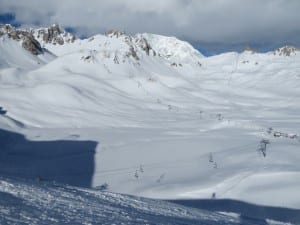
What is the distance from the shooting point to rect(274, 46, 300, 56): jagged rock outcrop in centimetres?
13025

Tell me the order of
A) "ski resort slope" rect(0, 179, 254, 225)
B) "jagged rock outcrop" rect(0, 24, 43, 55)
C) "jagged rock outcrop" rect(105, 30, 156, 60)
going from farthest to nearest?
"jagged rock outcrop" rect(0, 24, 43, 55) < "jagged rock outcrop" rect(105, 30, 156, 60) < "ski resort slope" rect(0, 179, 254, 225)

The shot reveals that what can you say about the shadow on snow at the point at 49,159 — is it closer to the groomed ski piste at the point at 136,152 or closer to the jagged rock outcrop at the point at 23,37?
the groomed ski piste at the point at 136,152

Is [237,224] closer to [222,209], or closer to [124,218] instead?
[124,218]

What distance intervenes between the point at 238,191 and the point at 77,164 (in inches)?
274

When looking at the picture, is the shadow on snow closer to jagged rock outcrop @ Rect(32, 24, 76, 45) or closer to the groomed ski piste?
the groomed ski piste

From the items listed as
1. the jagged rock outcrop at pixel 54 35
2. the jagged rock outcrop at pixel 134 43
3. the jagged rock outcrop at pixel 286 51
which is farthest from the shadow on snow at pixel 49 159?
the jagged rock outcrop at pixel 286 51

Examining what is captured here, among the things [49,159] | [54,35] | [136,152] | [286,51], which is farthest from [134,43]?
[49,159]

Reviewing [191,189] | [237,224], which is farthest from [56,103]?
[237,224]

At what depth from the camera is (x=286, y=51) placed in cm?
13150

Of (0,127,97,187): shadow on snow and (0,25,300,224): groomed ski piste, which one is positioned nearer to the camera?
(0,25,300,224): groomed ski piste

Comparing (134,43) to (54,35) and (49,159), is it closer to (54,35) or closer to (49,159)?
(54,35)

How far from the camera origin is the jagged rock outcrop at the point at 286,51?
427ft

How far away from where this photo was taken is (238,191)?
12.6m

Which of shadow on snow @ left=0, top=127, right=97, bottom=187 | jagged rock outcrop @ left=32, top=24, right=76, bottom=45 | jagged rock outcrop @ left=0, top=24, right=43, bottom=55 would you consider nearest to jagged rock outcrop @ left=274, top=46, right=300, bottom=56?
jagged rock outcrop @ left=32, top=24, right=76, bottom=45
